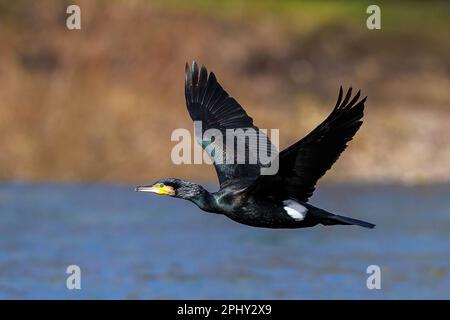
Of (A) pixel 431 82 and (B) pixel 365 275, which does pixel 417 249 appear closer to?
(B) pixel 365 275

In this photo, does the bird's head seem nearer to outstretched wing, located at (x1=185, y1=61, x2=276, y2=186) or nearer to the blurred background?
outstretched wing, located at (x1=185, y1=61, x2=276, y2=186)

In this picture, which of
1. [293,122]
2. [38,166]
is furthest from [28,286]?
[293,122]

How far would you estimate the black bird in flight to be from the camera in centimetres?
1234

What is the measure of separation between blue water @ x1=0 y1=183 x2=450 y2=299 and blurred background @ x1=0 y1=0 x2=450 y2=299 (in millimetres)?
56

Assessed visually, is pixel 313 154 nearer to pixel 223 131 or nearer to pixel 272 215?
pixel 272 215

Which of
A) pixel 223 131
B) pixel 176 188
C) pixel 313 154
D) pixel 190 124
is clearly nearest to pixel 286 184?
pixel 313 154

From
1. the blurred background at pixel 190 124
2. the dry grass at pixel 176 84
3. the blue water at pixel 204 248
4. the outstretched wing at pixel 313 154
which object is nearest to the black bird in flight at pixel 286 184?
the outstretched wing at pixel 313 154

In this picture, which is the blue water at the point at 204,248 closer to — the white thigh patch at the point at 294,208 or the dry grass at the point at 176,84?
the dry grass at the point at 176,84

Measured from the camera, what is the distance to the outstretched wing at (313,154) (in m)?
12.2

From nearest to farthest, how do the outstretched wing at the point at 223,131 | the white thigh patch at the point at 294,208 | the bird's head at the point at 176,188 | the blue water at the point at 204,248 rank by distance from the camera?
1. the white thigh patch at the point at 294,208
2. the bird's head at the point at 176,188
3. the outstretched wing at the point at 223,131
4. the blue water at the point at 204,248

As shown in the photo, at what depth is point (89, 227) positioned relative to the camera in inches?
914

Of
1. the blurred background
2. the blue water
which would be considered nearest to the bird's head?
the blue water

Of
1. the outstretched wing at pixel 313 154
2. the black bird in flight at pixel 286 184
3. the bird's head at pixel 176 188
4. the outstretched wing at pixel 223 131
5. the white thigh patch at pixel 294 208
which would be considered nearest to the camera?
the outstretched wing at pixel 313 154

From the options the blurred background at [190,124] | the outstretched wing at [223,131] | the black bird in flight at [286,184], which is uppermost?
the blurred background at [190,124]
